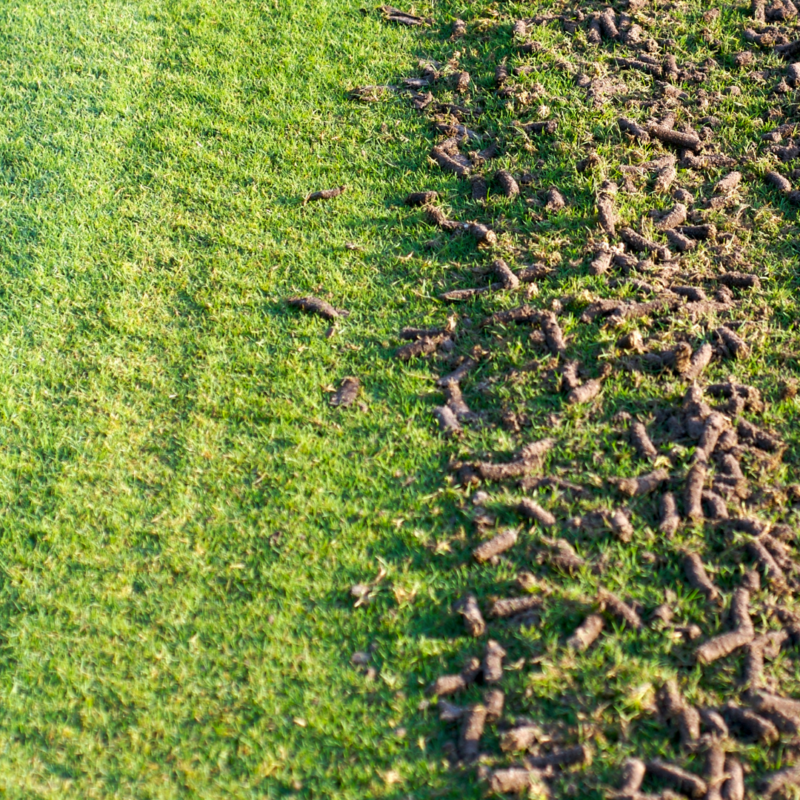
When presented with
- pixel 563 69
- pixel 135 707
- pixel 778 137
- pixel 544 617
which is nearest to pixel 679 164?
pixel 778 137

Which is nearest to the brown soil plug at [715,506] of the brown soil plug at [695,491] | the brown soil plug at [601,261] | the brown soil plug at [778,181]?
the brown soil plug at [695,491]

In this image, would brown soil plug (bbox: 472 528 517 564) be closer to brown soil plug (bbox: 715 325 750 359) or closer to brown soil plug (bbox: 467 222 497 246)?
brown soil plug (bbox: 715 325 750 359)

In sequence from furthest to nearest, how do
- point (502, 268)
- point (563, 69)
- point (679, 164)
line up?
point (563, 69) → point (679, 164) → point (502, 268)

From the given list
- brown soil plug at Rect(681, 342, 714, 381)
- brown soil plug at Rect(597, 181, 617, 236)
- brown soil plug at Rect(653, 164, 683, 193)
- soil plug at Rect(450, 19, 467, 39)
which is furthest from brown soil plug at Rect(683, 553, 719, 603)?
soil plug at Rect(450, 19, 467, 39)

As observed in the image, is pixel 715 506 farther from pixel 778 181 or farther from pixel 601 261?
pixel 778 181

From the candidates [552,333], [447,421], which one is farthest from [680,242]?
[447,421]

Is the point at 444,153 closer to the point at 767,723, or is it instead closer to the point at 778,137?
the point at 778,137
